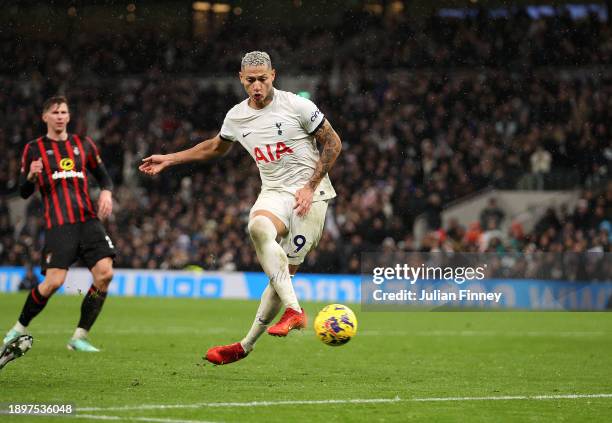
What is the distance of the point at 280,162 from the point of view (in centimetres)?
890

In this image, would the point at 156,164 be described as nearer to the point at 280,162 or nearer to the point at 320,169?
the point at 280,162

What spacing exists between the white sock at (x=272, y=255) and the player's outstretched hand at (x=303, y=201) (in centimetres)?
25

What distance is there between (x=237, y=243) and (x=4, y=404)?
18.6m

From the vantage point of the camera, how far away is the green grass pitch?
698 centimetres

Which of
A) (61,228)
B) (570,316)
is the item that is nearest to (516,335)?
(570,316)

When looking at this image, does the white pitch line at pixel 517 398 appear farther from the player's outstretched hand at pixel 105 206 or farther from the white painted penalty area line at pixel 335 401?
the player's outstretched hand at pixel 105 206

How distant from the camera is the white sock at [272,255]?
838cm

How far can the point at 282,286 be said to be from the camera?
8406 millimetres

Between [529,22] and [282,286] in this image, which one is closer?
[282,286]

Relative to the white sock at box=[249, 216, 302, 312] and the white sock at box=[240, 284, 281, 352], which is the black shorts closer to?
the white sock at box=[240, 284, 281, 352]

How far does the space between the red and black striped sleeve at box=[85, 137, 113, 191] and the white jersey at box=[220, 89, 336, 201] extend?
101 inches

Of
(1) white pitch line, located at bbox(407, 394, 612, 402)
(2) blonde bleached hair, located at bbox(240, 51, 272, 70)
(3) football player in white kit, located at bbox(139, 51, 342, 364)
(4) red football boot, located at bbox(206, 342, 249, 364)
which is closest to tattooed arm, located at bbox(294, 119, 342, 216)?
Answer: (3) football player in white kit, located at bbox(139, 51, 342, 364)

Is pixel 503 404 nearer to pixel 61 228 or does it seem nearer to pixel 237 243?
pixel 61 228

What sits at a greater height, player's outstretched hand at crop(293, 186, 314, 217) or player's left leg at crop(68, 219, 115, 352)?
player's outstretched hand at crop(293, 186, 314, 217)
